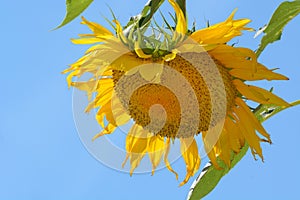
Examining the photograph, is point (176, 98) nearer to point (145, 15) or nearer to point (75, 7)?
point (145, 15)

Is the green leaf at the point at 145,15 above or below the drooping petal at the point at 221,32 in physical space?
above

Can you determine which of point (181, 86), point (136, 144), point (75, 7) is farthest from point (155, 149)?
point (75, 7)

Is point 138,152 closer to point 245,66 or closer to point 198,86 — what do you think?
point 198,86

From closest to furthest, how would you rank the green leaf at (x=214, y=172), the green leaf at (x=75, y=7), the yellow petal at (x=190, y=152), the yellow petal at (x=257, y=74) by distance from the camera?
the green leaf at (x=75, y=7)
the green leaf at (x=214, y=172)
the yellow petal at (x=257, y=74)
the yellow petal at (x=190, y=152)

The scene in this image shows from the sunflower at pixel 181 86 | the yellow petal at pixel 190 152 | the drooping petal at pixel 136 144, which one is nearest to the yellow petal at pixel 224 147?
the sunflower at pixel 181 86

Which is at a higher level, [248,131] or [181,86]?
[181,86]

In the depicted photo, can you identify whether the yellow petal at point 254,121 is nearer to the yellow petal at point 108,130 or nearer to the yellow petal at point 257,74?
the yellow petal at point 257,74

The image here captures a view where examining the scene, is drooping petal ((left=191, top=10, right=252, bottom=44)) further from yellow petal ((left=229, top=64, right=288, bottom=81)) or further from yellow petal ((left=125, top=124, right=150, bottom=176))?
yellow petal ((left=125, top=124, right=150, bottom=176))
